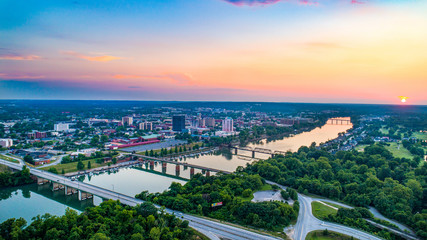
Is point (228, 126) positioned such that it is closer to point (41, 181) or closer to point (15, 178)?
point (41, 181)

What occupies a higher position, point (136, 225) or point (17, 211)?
point (136, 225)

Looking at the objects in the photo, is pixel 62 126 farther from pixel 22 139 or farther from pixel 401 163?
pixel 401 163

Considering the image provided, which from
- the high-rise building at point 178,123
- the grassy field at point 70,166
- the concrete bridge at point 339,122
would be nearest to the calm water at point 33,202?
the grassy field at point 70,166

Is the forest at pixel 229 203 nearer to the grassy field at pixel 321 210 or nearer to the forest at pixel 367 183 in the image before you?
the grassy field at pixel 321 210

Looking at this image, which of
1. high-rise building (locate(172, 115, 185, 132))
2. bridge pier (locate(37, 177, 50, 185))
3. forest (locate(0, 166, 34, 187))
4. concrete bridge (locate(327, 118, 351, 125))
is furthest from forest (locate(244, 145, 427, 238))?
concrete bridge (locate(327, 118, 351, 125))

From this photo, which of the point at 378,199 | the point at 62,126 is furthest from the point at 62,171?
the point at 62,126

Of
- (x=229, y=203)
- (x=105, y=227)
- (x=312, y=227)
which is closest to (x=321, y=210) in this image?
(x=312, y=227)

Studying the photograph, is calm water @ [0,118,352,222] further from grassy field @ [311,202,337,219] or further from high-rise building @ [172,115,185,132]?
high-rise building @ [172,115,185,132]
